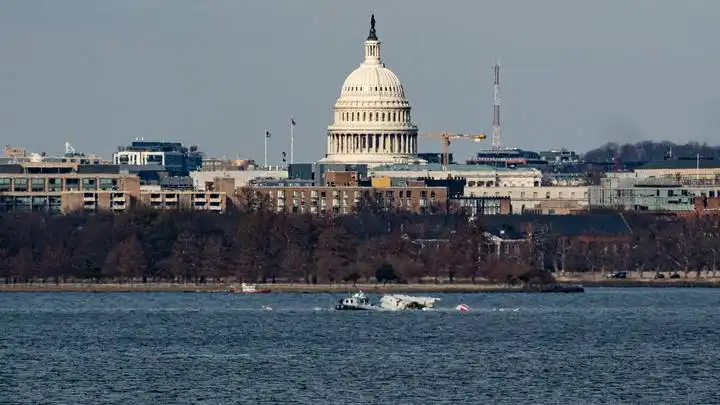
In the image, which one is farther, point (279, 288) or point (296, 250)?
point (296, 250)

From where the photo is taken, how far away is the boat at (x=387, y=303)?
137625 millimetres

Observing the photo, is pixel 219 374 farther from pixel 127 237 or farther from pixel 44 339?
pixel 127 237

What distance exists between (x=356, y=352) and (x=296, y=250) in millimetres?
59117

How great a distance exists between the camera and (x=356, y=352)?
10950 cm

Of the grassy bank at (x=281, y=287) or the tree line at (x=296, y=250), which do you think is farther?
the tree line at (x=296, y=250)

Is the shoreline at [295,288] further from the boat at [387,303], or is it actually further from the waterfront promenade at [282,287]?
the boat at [387,303]

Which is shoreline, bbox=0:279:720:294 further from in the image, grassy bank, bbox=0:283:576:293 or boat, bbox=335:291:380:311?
boat, bbox=335:291:380:311

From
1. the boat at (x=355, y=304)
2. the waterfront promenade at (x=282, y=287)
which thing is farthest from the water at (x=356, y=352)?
the waterfront promenade at (x=282, y=287)

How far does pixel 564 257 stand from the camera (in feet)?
582

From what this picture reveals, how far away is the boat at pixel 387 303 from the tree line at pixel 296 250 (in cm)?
2106

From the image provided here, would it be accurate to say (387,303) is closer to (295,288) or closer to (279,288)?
(295,288)

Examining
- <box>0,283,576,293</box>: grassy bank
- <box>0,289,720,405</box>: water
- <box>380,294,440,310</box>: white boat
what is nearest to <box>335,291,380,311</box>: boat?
<box>380,294,440,310</box>: white boat

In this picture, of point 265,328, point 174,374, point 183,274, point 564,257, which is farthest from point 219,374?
point 564,257

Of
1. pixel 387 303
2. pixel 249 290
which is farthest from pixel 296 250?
pixel 387 303
